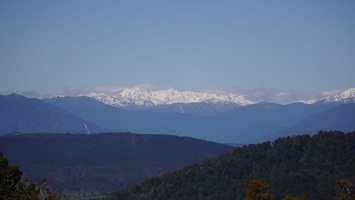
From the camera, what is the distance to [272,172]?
88625 millimetres

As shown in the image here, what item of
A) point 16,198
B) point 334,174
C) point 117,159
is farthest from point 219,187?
point 117,159

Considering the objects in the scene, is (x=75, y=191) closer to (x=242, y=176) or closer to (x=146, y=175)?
(x=146, y=175)

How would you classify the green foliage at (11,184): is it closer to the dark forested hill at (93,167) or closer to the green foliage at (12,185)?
the green foliage at (12,185)

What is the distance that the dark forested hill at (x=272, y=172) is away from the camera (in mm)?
80062

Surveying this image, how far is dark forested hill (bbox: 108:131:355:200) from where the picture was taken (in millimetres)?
80062

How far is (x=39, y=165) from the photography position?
547 ft

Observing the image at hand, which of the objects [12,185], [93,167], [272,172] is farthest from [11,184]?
[93,167]

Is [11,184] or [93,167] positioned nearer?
[11,184]

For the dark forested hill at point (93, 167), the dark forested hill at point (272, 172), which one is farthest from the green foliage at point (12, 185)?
the dark forested hill at point (93, 167)

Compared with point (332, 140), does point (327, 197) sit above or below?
below

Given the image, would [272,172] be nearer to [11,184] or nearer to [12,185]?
[11,184]

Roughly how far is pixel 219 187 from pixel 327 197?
67.9 ft

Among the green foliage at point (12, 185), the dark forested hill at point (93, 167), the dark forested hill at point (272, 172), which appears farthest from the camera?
the dark forested hill at point (93, 167)

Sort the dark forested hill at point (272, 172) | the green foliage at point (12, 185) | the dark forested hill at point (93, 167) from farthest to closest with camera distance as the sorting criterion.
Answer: the dark forested hill at point (93, 167) → the dark forested hill at point (272, 172) → the green foliage at point (12, 185)
